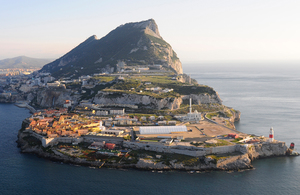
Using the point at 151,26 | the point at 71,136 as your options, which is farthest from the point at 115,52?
the point at 71,136

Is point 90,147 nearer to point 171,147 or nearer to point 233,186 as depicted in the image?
point 171,147

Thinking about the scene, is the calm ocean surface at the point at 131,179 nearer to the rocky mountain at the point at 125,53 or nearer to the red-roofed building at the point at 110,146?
the red-roofed building at the point at 110,146

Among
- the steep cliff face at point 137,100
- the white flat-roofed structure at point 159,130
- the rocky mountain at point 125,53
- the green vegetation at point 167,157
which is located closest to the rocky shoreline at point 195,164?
the green vegetation at point 167,157

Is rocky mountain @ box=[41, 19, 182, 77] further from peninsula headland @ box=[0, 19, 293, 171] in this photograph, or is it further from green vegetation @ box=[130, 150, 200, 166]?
green vegetation @ box=[130, 150, 200, 166]

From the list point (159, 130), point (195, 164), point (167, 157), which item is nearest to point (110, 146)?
point (167, 157)

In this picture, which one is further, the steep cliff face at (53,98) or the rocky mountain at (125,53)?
the rocky mountain at (125,53)

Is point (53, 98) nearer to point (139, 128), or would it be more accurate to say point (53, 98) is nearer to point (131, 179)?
point (139, 128)
